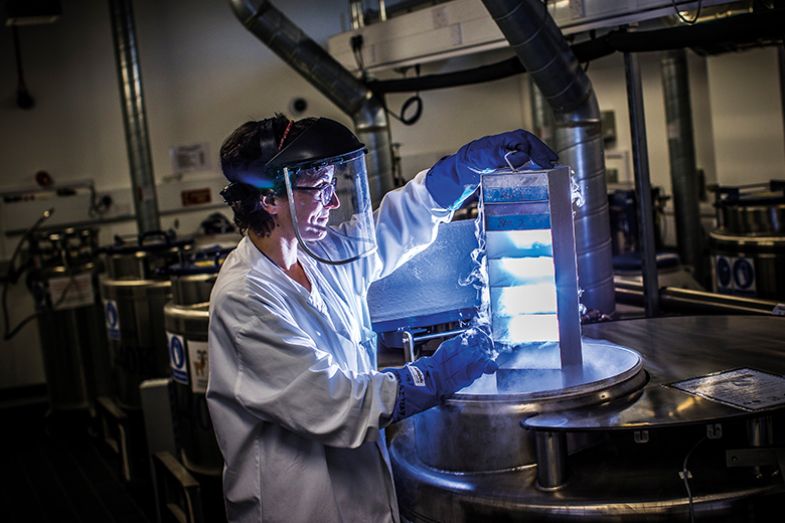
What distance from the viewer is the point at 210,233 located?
5762 millimetres

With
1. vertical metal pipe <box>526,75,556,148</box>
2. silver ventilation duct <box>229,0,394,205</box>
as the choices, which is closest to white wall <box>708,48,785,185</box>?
vertical metal pipe <box>526,75,556,148</box>

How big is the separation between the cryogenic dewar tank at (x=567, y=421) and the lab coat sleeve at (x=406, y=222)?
0.48 ft

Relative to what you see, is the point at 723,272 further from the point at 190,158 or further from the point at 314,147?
the point at 190,158

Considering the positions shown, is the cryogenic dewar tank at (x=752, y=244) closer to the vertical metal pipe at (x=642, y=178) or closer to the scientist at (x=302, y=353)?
the vertical metal pipe at (x=642, y=178)

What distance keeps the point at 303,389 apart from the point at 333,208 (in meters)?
0.41

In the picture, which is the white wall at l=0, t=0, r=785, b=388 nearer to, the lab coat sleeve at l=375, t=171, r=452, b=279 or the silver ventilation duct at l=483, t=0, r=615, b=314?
the silver ventilation duct at l=483, t=0, r=615, b=314

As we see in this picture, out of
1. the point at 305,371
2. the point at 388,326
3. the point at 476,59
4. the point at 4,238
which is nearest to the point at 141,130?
the point at 4,238

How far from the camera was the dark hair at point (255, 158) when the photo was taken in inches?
66.8

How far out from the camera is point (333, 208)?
1.81m

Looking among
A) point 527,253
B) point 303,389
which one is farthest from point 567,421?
point 303,389

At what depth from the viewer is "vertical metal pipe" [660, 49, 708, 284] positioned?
16.8ft

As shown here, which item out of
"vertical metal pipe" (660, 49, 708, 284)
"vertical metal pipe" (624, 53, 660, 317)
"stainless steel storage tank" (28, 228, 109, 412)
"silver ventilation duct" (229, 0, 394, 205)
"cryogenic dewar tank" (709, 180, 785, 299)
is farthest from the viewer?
"vertical metal pipe" (660, 49, 708, 284)

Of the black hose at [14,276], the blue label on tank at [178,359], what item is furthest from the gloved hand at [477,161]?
the black hose at [14,276]

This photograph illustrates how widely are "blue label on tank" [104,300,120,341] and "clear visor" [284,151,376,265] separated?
2.64 m
